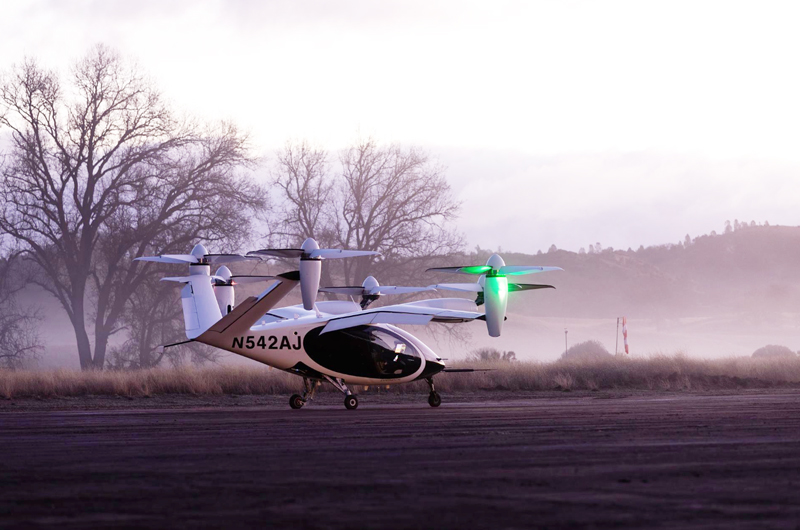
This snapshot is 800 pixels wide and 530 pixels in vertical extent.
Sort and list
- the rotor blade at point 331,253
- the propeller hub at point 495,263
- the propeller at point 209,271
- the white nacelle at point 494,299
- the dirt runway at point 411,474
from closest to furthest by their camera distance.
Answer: the dirt runway at point 411,474
the rotor blade at point 331,253
the white nacelle at point 494,299
the propeller hub at point 495,263
the propeller at point 209,271

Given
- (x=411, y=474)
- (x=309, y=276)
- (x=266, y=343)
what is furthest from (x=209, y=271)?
(x=411, y=474)

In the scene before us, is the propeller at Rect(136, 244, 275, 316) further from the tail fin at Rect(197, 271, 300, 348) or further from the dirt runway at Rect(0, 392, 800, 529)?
the dirt runway at Rect(0, 392, 800, 529)

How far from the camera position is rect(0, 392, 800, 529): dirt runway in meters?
8.52

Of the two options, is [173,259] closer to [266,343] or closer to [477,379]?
[266,343]

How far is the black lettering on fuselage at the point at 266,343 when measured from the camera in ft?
91.5

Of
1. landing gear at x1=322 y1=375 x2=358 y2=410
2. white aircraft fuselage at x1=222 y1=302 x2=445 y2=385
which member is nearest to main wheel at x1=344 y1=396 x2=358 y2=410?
landing gear at x1=322 y1=375 x2=358 y2=410

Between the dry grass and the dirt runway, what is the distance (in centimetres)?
1797

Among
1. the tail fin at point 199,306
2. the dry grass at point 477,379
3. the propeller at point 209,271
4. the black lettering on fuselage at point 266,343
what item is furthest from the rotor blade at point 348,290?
the dry grass at point 477,379

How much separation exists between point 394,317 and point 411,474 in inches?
682

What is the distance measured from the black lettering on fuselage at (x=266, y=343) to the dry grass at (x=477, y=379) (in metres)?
10.5

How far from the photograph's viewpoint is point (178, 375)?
1592 inches

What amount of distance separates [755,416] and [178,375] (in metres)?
25.0

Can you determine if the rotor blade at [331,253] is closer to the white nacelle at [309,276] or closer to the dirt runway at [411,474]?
the white nacelle at [309,276]

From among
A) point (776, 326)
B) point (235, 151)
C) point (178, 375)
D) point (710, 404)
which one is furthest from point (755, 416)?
point (776, 326)
